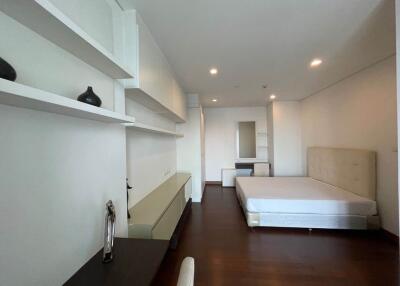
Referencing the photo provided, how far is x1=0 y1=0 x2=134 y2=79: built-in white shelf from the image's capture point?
0.68m

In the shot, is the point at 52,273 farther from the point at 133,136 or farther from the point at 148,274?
the point at 133,136

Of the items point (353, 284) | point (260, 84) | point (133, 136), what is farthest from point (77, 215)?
point (260, 84)

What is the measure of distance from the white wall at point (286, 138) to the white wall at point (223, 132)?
840 millimetres

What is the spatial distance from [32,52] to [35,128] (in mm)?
339

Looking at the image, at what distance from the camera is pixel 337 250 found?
242cm

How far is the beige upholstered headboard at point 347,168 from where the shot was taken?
286 cm

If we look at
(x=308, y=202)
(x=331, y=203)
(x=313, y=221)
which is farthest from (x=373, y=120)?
(x=313, y=221)

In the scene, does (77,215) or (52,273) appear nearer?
(52,273)

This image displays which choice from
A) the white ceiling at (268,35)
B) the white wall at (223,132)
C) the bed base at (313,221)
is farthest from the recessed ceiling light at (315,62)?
the white wall at (223,132)

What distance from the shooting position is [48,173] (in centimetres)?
89

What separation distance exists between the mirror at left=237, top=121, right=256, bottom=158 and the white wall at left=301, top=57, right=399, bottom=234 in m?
2.37

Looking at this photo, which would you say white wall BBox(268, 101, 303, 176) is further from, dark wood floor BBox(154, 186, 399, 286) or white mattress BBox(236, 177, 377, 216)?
dark wood floor BBox(154, 186, 399, 286)

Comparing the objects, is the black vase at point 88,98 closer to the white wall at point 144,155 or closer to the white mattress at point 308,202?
the white wall at point 144,155

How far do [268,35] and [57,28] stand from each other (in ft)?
6.19
